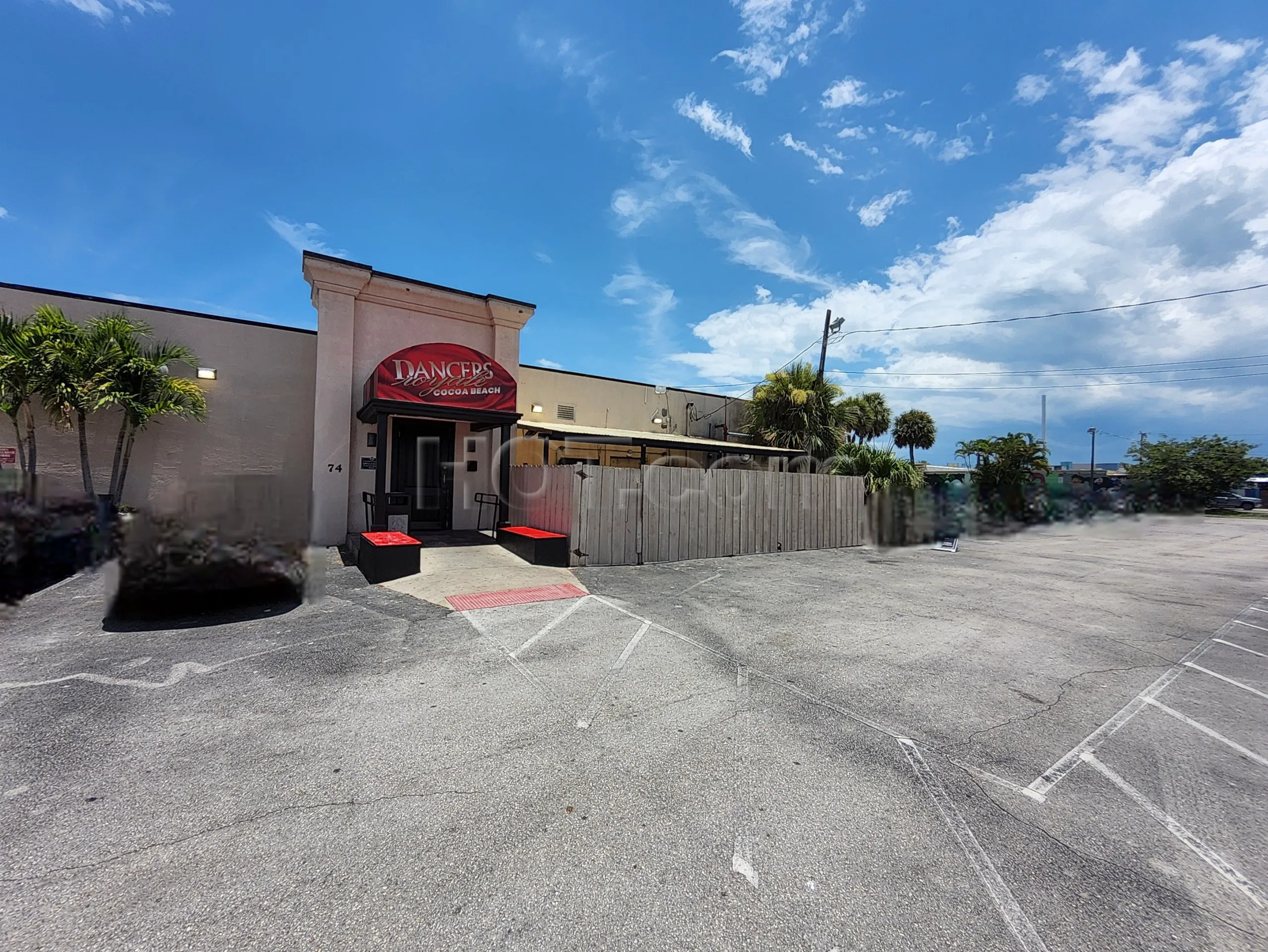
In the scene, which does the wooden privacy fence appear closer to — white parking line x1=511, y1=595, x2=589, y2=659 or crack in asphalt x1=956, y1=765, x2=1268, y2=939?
white parking line x1=511, y1=595, x2=589, y2=659

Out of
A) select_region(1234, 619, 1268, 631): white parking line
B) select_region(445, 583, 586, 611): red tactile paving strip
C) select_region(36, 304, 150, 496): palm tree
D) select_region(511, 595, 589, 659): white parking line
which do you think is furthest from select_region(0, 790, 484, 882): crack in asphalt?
select_region(36, 304, 150, 496): palm tree

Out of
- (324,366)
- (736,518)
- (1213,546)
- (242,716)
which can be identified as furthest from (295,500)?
(1213,546)

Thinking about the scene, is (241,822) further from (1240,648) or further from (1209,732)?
(1240,648)

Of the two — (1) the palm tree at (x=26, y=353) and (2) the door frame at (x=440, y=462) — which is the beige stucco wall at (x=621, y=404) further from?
(1) the palm tree at (x=26, y=353)

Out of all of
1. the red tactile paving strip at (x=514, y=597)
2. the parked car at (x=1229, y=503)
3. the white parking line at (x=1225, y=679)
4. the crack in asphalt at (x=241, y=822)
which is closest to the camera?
the crack in asphalt at (x=241, y=822)

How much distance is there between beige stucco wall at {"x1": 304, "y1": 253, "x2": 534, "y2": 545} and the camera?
10531mm

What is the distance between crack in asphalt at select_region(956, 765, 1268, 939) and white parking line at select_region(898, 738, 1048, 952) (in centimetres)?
24

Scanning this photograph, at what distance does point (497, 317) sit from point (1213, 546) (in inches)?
839

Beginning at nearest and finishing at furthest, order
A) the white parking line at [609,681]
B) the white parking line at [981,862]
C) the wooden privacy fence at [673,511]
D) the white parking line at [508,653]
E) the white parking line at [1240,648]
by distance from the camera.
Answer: the white parking line at [981,862], the white parking line at [609,681], the white parking line at [508,653], the white parking line at [1240,648], the wooden privacy fence at [673,511]

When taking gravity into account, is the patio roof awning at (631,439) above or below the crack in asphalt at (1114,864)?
above

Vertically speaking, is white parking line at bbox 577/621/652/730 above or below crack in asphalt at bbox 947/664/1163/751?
above

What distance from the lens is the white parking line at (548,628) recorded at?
4.90 metres

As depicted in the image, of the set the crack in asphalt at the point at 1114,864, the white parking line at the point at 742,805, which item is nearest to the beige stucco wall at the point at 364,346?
the white parking line at the point at 742,805

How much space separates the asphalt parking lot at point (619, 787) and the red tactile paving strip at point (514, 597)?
0.72m
